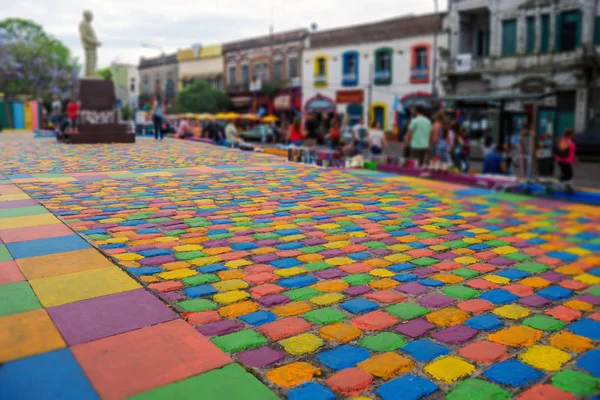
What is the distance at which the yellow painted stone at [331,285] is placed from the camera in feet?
12.6

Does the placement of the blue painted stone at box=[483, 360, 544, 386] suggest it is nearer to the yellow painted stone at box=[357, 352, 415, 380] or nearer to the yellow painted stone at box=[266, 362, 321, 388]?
the yellow painted stone at box=[357, 352, 415, 380]

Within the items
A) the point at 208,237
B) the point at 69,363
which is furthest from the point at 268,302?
the point at 208,237

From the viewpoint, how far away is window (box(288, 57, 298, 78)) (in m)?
41.0

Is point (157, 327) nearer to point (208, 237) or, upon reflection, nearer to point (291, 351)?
point (291, 351)

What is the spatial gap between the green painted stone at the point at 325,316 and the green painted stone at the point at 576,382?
123 cm

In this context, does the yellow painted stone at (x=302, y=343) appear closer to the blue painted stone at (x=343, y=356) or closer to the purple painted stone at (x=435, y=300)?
the blue painted stone at (x=343, y=356)

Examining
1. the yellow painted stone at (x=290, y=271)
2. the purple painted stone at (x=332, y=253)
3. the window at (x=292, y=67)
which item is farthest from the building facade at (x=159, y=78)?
the yellow painted stone at (x=290, y=271)

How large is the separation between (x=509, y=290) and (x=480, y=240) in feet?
5.26

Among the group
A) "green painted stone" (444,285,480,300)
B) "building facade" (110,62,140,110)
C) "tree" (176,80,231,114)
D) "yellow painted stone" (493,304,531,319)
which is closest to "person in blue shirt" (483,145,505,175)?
"green painted stone" (444,285,480,300)

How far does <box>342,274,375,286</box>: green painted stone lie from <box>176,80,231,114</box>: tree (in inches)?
1727

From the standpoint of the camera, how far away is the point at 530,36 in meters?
27.5

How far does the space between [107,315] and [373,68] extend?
34217 mm

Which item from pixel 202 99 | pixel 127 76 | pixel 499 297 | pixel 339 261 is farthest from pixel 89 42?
pixel 127 76

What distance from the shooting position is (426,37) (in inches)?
1268
